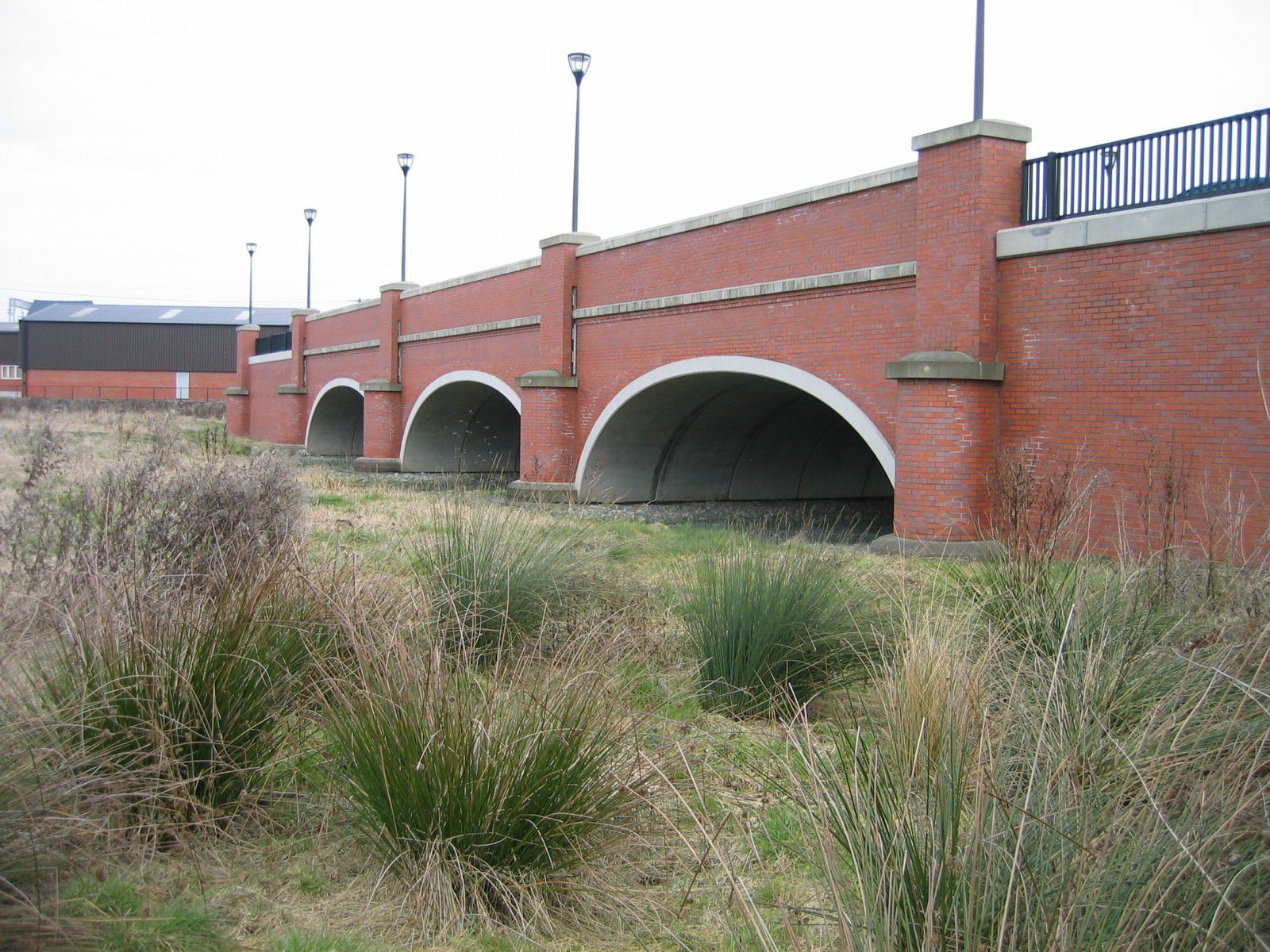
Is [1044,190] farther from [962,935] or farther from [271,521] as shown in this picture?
[962,935]

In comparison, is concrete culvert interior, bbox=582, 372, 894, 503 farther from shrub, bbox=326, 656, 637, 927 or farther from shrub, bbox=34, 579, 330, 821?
shrub, bbox=326, 656, 637, 927

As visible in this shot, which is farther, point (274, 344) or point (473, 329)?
point (274, 344)

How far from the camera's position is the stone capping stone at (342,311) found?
2803 cm

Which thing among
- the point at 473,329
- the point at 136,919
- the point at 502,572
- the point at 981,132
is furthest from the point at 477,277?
the point at 136,919

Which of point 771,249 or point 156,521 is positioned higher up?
point 771,249

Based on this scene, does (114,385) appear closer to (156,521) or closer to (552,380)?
(552,380)

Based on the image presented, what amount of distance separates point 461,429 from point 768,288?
50.6ft

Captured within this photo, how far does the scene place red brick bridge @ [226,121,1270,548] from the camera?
931cm

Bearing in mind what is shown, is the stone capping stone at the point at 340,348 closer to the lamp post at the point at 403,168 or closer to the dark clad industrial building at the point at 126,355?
the lamp post at the point at 403,168

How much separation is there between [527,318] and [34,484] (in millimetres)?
13393

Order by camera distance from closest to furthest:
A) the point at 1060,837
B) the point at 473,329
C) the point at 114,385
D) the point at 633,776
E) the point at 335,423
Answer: the point at 1060,837 → the point at 633,776 → the point at 473,329 → the point at 335,423 → the point at 114,385

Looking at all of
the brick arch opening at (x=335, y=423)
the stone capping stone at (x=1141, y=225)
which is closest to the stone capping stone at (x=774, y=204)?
the stone capping stone at (x=1141, y=225)

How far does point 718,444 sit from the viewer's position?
19.6 m

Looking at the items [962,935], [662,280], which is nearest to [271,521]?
[962,935]
